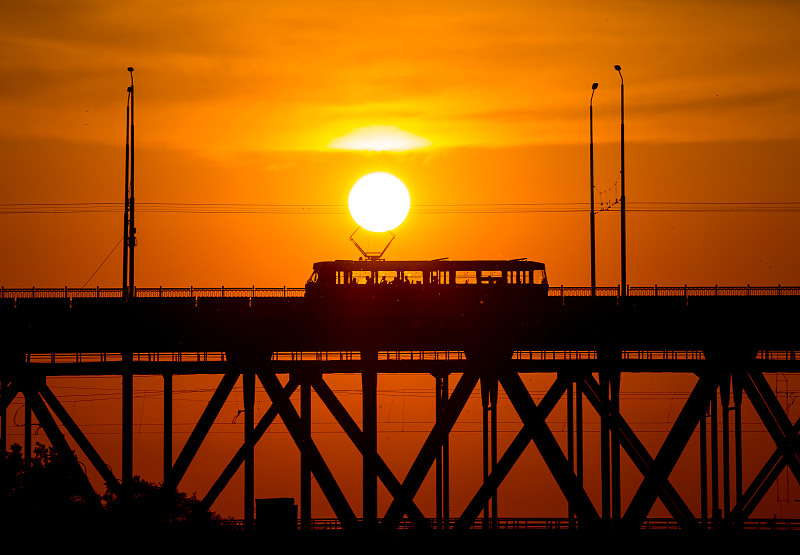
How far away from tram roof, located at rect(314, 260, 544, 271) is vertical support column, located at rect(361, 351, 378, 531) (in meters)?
17.5

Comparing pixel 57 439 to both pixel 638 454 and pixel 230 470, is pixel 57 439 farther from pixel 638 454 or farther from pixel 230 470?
pixel 638 454

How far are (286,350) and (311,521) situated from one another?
12.1m

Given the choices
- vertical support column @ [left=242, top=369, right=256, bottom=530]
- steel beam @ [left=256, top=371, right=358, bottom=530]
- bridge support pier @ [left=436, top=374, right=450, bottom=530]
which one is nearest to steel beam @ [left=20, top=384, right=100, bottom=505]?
vertical support column @ [left=242, top=369, right=256, bottom=530]

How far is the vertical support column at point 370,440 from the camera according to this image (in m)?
38.8

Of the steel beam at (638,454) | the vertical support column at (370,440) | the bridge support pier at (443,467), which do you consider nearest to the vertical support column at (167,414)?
the vertical support column at (370,440)

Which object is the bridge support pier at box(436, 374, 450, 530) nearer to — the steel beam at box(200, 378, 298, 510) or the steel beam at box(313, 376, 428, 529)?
the steel beam at box(200, 378, 298, 510)

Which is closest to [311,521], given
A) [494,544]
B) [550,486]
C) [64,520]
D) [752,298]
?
[494,544]

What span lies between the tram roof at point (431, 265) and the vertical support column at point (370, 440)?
17490mm

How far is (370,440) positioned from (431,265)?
20.4 meters

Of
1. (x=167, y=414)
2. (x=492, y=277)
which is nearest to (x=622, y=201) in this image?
(x=492, y=277)

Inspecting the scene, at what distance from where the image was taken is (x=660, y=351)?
45125 mm

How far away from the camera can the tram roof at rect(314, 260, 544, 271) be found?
57.4 meters

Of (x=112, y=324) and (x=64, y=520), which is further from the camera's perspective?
(x=112, y=324)

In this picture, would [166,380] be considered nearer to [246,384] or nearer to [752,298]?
[246,384]
